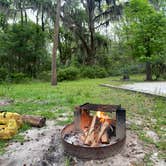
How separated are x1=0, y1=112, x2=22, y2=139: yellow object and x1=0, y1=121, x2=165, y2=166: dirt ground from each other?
20cm

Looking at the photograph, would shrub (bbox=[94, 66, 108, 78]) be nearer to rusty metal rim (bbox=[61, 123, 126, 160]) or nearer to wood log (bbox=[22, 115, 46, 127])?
wood log (bbox=[22, 115, 46, 127])

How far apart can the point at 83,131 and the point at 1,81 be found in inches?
426

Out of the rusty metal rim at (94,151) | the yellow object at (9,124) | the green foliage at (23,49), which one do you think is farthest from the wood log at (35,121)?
the green foliage at (23,49)

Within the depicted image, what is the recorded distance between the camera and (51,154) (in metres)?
2.73

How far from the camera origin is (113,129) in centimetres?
301

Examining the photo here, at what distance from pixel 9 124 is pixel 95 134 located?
1351 mm

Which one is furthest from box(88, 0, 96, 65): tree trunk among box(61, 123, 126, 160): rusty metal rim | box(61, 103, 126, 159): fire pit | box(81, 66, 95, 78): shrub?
box(61, 123, 126, 160): rusty metal rim

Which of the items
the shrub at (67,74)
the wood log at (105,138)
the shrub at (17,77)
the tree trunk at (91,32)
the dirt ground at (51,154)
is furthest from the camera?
the tree trunk at (91,32)

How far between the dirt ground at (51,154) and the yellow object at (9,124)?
199 mm

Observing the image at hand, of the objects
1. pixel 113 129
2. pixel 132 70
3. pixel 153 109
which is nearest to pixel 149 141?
pixel 113 129

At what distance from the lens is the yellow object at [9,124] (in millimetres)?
3239

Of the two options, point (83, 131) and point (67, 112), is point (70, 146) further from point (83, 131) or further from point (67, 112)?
point (67, 112)

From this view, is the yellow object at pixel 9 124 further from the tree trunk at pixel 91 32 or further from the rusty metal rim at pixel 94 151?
the tree trunk at pixel 91 32

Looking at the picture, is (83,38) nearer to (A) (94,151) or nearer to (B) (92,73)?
(B) (92,73)
